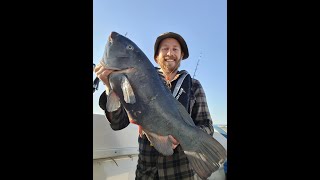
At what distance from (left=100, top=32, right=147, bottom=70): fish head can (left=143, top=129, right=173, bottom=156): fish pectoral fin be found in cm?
54

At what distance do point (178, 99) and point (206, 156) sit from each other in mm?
483

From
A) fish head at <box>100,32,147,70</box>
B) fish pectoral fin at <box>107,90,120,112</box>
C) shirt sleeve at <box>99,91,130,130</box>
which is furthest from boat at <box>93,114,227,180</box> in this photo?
fish head at <box>100,32,147,70</box>

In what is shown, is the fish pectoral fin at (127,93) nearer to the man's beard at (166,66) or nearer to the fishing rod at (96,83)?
the fishing rod at (96,83)

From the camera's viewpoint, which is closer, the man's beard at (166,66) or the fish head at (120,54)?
the fish head at (120,54)

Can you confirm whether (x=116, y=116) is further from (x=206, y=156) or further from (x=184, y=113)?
(x=206, y=156)

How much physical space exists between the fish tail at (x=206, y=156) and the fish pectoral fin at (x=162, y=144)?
0.44 ft

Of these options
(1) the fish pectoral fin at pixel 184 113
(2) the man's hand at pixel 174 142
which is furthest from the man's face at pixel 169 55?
(2) the man's hand at pixel 174 142

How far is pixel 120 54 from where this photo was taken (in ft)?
7.09

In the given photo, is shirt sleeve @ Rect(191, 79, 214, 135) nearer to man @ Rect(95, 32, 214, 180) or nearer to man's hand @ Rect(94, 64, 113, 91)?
man @ Rect(95, 32, 214, 180)

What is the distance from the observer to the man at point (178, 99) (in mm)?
2141

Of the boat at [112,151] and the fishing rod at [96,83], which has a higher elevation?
the fishing rod at [96,83]
